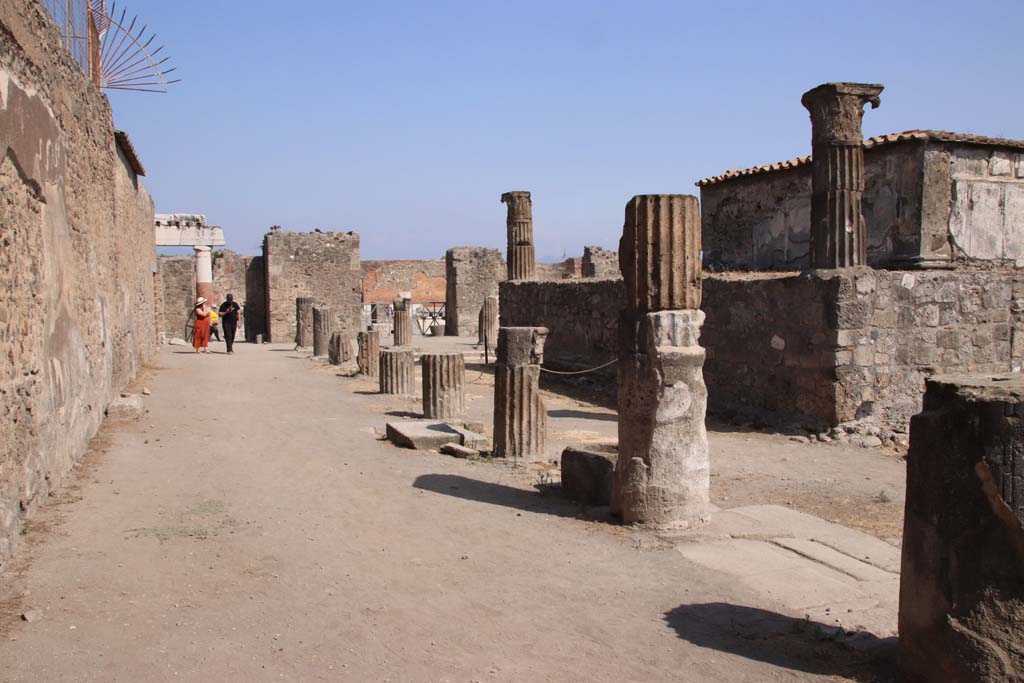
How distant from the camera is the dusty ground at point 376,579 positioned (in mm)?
3910

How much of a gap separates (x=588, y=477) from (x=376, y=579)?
2.38 metres

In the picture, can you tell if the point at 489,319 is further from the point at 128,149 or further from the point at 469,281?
the point at 128,149

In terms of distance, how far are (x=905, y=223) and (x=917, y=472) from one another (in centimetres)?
1255

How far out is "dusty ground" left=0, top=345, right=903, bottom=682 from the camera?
3910 mm

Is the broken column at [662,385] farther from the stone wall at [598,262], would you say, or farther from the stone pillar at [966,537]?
the stone wall at [598,262]

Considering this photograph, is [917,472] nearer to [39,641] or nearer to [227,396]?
[39,641]

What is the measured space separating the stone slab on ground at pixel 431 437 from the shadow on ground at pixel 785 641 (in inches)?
189

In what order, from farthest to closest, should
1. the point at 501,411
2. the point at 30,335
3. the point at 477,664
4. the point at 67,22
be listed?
the point at 67,22 < the point at 501,411 < the point at 30,335 < the point at 477,664

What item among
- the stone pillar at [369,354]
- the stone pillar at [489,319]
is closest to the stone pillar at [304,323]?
the stone pillar at [489,319]

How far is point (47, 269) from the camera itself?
676 centimetres

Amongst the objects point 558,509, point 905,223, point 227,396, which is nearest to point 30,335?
point 558,509

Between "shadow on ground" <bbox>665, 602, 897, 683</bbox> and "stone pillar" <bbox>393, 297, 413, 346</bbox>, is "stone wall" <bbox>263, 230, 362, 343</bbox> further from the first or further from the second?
"shadow on ground" <bbox>665, 602, 897, 683</bbox>

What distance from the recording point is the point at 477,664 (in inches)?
155

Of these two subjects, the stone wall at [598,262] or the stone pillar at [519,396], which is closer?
the stone pillar at [519,396]
